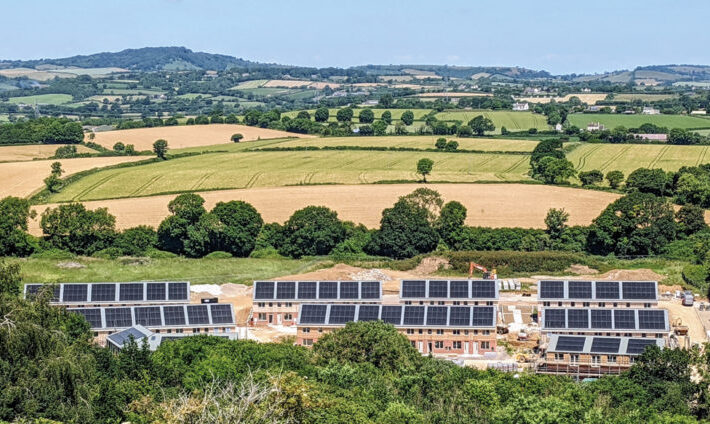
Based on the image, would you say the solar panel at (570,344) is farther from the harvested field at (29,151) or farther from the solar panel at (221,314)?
the harvested field at (29,151)

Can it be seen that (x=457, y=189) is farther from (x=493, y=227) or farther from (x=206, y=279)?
(x=206, y=279)

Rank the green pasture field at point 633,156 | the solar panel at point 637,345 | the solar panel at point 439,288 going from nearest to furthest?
the solar panel at point 637,345, the solar panel at point 439,288, the green pasture field at point 633,156

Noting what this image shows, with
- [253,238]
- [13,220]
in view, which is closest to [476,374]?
[253,238]

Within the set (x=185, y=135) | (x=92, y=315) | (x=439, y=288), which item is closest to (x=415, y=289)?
(x=439, y=288)

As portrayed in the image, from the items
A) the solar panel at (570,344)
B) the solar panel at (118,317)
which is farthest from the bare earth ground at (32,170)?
the solar panel at (570,344)

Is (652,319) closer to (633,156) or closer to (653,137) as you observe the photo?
(633,156)
